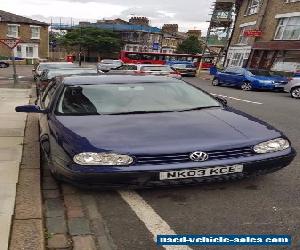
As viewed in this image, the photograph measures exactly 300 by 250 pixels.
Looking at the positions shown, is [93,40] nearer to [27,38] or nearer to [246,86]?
[27,38]

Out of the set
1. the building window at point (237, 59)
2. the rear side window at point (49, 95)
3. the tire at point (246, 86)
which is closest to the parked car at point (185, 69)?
the building window at point (237, 59)

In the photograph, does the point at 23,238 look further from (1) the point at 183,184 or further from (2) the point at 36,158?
(2) the point at 36,158

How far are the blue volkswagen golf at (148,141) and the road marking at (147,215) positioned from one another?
26cm

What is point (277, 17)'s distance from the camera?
3206cm

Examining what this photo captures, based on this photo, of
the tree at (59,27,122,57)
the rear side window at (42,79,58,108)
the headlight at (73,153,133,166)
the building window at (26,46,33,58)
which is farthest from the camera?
the tree at (59,27,122,57)

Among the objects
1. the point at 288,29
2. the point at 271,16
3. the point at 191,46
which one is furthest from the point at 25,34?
the point at 191,46

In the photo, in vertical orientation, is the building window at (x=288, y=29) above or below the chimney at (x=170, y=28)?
above

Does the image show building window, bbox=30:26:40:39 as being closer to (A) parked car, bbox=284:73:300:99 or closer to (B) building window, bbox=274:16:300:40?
(B) building window, bbox=274:16:300:40

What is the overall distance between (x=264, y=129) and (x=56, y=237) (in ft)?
8.32

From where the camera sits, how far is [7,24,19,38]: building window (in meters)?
57.0

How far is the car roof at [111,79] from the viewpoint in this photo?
5523 millimetres

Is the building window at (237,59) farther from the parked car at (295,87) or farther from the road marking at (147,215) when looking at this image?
the road marking at (147,215)

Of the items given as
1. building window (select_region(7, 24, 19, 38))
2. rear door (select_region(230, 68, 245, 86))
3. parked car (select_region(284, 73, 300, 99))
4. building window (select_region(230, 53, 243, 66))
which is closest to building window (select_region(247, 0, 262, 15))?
building window (select_region(230, 53, 243, 66))

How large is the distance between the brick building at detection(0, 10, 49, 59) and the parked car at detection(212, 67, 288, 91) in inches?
1538
